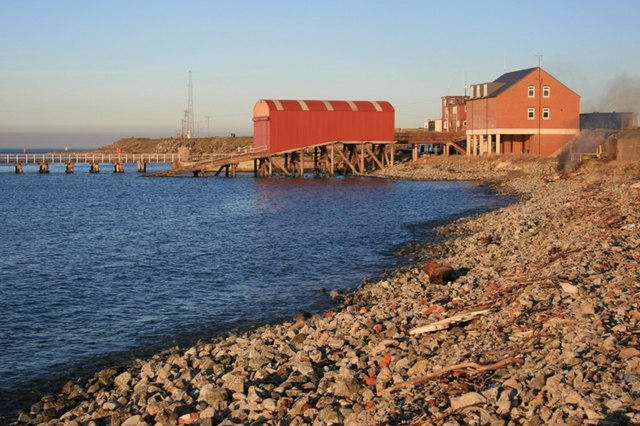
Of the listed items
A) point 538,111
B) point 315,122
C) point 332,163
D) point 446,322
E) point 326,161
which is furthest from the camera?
point 326,161

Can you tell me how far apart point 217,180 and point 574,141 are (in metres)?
31.9

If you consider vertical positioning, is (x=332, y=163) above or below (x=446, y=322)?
above

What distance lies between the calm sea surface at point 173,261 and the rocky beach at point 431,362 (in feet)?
5.41

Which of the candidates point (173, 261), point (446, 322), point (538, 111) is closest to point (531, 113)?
point (538, 111)

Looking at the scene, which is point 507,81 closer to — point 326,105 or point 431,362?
point 326,105

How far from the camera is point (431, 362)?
10.7m

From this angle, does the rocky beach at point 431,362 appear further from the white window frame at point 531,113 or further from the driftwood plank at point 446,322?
the white window frame at point 531,113

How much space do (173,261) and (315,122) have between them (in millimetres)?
43014

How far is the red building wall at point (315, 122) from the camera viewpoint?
219 ft

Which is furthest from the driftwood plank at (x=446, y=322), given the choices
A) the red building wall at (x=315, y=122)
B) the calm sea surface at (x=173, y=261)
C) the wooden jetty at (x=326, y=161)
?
the wooden jetty at (x=326, y=161)

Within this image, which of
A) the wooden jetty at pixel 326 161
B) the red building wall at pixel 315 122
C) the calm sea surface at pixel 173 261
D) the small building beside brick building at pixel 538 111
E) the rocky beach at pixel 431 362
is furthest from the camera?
the wooden jetty at pixel 326 161

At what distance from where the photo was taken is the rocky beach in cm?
877

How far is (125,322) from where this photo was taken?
17.1 meters

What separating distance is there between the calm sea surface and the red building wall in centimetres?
1223
